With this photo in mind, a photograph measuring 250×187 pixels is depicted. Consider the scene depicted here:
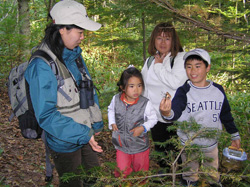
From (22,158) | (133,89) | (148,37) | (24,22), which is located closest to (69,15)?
(133,89)

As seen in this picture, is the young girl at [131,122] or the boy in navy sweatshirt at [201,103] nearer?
the boy in navy sweatshirt at [201,103]

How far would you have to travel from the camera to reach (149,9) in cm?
434

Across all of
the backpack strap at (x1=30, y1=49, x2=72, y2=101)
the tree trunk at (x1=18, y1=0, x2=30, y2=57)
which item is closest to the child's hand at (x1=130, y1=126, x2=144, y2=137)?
the backpack strap at (x1=30, y1=49, x2=72, y2=101)

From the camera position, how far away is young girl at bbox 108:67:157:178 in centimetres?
303

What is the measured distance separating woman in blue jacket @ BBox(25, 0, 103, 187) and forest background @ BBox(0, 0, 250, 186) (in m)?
1.15

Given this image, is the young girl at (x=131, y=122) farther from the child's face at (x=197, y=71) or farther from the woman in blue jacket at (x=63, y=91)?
the child's face at (x=197, y=71)

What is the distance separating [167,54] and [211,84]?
2.90 feet

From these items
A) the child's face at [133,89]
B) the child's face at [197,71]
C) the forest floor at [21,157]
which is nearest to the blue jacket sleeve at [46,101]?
the child's face at [133,89]

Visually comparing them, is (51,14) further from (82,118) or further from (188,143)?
(188,143)

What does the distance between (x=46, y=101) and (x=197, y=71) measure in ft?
5.66

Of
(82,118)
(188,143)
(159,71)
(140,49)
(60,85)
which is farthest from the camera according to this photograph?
(140,49)

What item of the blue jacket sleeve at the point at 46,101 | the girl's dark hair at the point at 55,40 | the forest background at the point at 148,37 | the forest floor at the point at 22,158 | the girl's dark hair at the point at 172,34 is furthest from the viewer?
the forest floor at the point at 22,158

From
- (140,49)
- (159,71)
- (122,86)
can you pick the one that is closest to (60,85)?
(122,86)

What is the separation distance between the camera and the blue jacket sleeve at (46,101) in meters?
2.10
